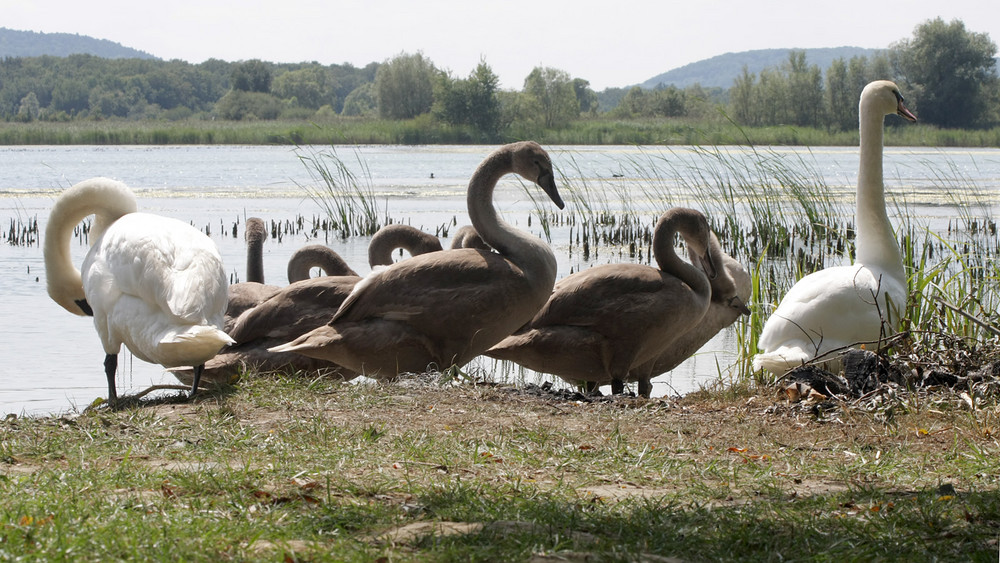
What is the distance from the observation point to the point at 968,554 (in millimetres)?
3100

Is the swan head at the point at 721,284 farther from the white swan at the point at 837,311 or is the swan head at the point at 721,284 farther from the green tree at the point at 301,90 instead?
the green tree at the point at 301,90

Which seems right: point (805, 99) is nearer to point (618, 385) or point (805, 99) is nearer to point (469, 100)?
point (469, 100)

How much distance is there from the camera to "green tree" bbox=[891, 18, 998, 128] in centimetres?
6600

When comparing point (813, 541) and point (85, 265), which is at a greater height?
point (85, 265)

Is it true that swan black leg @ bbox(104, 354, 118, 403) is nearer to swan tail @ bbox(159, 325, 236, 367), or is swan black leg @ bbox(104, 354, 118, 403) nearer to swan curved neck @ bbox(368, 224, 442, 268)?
swan tail @ bbox(159, 325, 236, 367)

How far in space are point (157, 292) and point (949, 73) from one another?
70.7m

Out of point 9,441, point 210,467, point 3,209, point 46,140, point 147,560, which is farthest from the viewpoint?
point 46,140

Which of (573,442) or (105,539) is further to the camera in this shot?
(573,442)

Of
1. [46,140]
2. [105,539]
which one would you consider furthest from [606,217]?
[46,140]

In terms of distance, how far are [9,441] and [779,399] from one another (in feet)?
13.0

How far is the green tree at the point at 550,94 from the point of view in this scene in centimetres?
6800

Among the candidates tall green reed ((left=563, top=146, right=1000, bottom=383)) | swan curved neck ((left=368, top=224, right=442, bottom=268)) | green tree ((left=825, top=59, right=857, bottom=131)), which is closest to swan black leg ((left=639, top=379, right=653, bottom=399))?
tall green reed ((left=563, top=146, right=1000, bottom=383))

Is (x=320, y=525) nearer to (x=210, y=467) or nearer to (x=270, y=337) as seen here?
(x=210, y=467)

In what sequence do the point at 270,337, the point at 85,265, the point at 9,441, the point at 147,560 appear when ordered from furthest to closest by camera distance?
the point at 270,337
the point at 85,265
the point at 9,441
the point at 147,560
